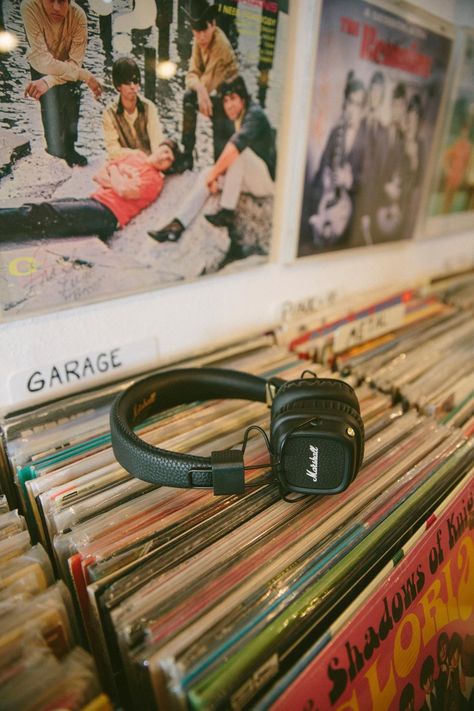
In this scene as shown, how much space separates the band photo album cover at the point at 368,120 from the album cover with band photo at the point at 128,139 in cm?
14

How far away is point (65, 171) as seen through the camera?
663mm

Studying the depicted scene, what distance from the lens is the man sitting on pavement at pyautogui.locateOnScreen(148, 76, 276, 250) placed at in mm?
804

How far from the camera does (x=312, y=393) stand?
572 mm

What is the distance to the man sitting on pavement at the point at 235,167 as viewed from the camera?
31.7 inches

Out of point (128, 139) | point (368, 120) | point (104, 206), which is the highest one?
point (368, 120)

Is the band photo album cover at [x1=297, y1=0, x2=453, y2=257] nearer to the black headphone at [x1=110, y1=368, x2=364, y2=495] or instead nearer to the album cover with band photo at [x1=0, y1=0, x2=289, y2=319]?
the album cover with band photo at [x1=0, y1=0, x2=289, y2=319]

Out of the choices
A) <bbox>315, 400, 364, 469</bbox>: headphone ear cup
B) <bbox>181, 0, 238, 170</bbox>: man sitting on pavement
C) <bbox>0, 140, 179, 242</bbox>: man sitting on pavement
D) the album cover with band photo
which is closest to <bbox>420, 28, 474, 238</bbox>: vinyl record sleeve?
the album cover with band photo

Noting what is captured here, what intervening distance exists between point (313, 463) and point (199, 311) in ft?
1.63

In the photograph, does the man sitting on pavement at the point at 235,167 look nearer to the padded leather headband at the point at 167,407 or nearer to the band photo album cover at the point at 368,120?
the band photo album cover at the point at 368,120

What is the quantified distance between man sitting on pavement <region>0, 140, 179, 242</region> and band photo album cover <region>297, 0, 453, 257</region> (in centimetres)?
38

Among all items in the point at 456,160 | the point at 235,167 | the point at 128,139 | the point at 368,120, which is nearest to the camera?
the point at 128,139

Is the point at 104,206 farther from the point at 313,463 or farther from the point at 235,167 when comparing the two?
the point at 313,463

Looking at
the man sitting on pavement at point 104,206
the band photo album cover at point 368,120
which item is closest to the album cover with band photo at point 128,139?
the man sitting on pavement at point 104,206

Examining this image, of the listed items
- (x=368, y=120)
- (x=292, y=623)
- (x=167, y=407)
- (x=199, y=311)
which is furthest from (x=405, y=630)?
(x=368, y=120)
